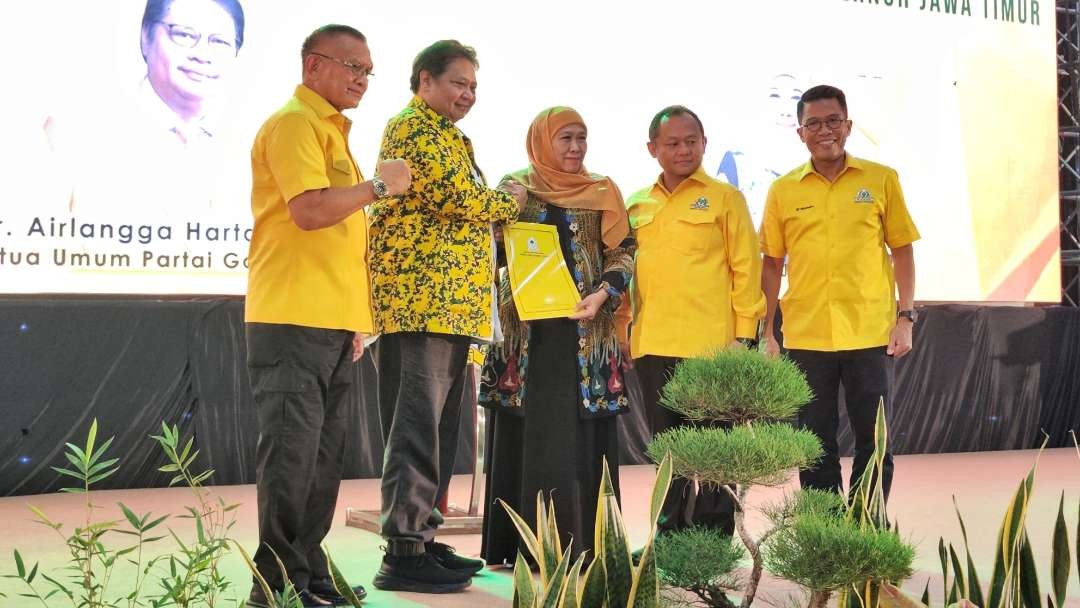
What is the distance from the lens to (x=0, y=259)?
424 cm

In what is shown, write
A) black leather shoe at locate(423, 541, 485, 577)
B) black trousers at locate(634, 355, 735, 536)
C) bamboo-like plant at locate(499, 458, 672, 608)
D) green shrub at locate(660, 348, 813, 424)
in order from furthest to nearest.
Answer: black trousers at locate(634, 355, 735, 536) → black leather shoe at locate(423, 541, 485, 577) → green shrub at locate(660, 348, 813, 424) → bamboo-like plant at locate(499, 458, 672, 608)

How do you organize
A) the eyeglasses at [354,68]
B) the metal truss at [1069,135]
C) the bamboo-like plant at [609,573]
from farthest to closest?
the metal truss at [1069,135] < the eyeglasses at [354,68] < the bamboo-like plant at [609,573]

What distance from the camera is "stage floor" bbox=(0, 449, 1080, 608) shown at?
2.92 m

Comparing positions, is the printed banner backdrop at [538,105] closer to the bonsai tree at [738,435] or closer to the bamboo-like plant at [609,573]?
the bonsai tree at [738,435]

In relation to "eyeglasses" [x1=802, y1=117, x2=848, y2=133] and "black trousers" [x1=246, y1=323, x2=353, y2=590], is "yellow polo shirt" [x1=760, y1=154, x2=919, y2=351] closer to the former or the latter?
"eyeglasses" [x1=802, y1=117, x2=848, y2=133]

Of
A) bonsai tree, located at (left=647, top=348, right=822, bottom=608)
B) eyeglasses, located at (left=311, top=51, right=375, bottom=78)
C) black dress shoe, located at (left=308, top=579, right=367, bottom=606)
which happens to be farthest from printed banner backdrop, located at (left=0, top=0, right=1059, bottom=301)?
bonsai tree, located at (left=647, top=348, right=822, bottom=608)

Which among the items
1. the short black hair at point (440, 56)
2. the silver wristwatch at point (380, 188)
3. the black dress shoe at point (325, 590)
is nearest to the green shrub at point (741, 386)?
the silver wristwatch at point (380, 188)

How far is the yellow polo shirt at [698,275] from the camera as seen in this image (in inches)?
125

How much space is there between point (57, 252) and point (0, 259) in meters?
0.19

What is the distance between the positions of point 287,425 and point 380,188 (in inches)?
20.9

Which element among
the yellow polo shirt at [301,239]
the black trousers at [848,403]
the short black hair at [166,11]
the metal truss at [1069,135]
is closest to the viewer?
the yellow polo shirt at [301,239]

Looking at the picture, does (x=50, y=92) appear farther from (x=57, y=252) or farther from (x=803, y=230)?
(x=803, y=230)

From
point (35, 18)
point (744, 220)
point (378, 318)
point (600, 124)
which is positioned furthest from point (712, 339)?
point (35, 18)

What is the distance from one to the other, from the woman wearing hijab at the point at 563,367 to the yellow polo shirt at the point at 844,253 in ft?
1.90
